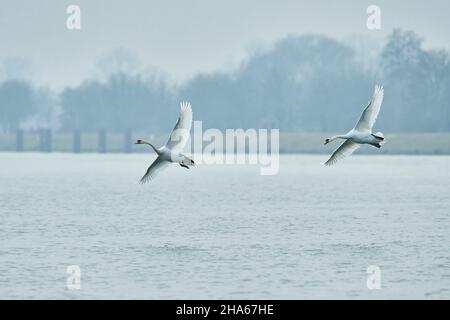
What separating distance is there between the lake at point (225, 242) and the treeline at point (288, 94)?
220 feet

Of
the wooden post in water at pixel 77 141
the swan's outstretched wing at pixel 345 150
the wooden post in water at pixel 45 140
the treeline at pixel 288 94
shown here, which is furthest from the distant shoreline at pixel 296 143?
the swan's outstretched wing at pixel 345 150

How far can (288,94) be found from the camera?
144 meters

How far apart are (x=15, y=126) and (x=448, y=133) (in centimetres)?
6552

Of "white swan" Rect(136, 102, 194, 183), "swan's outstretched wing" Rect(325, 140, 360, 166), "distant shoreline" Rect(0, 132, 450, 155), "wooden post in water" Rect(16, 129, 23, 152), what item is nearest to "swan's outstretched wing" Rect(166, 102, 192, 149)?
"white swan" Rect(136, 102, 194, 183)

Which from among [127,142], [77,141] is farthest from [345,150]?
[77,141]

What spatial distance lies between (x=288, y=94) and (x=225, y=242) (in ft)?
353

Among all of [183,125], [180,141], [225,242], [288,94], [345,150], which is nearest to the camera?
[183,125]

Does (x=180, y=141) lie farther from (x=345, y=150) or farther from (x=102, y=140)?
(x=102, y=140)

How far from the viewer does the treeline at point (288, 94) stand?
13275 centimetres

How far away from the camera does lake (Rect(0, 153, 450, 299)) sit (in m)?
28.3

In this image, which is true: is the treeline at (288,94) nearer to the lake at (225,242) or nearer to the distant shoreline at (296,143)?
the distant shoreline at (296,143)

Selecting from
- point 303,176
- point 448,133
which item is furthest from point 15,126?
point 303,176

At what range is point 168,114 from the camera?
506ft

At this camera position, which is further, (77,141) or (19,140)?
(19,140)
